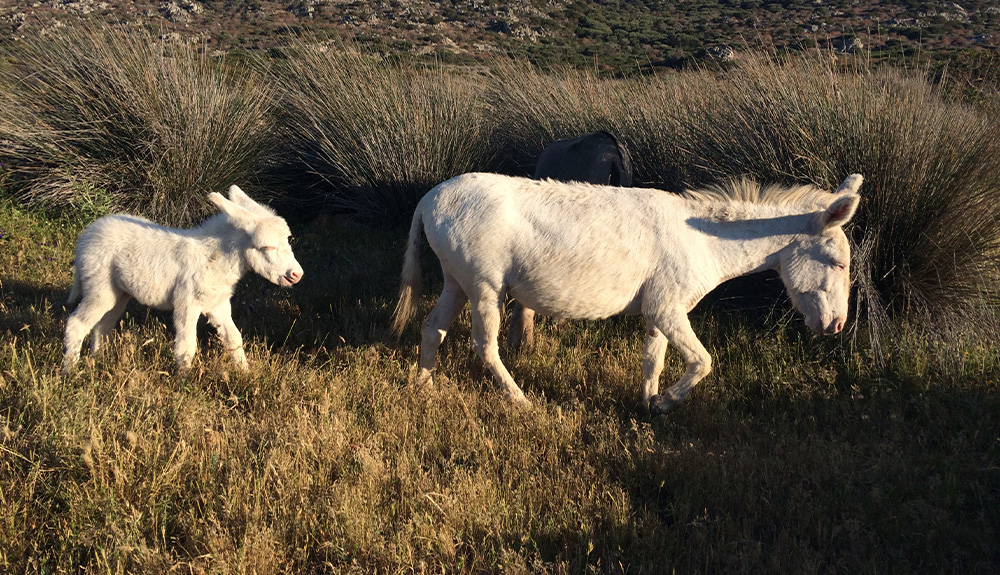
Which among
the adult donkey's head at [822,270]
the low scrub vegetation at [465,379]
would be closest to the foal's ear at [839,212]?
the adult donkey's head at [822,270]

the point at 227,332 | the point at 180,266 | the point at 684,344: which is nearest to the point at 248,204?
the point at 180,266

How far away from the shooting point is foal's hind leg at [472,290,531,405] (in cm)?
431

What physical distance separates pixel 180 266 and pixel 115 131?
4255 mm

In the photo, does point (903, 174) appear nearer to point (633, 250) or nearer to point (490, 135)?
point (633, 250)

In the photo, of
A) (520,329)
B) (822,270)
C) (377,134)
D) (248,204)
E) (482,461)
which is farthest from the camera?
(377,134)

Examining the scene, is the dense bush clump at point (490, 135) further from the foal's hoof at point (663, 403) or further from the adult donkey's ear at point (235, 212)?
the adult donkey's ear at point (235, 212)

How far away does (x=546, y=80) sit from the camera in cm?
959

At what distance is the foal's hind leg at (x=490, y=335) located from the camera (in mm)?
4309

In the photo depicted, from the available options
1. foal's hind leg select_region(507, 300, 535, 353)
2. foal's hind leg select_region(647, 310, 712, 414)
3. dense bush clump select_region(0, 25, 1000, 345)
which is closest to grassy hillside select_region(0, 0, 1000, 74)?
dense bush clump select_region(0, 25, 1000, 345)

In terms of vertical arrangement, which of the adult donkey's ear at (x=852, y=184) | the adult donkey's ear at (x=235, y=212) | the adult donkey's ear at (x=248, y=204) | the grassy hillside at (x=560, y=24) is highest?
the adult donkey's ear at (x=852, y=184)

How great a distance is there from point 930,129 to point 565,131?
410 centimetres

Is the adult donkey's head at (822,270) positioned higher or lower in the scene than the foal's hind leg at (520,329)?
higher

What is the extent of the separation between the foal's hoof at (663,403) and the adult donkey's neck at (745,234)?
0.86 meters

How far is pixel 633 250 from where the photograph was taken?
421 cm
